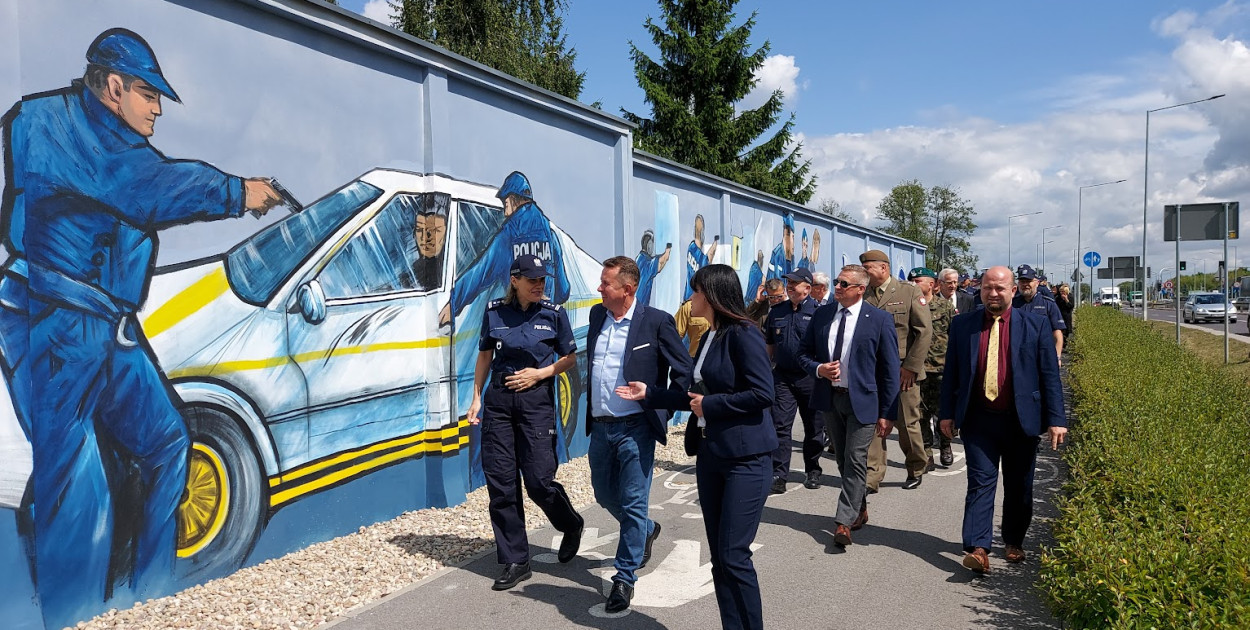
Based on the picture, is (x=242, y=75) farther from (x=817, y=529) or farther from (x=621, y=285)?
(x=817, y=529)

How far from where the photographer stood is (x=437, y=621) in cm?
431

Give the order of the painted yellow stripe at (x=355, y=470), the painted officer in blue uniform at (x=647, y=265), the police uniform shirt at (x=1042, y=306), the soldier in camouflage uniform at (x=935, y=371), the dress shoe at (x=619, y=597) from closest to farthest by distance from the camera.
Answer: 1. the dress shoe at (x=619, y=597)
2. the painted yellow stripe at (x=355, y=470)
3. the soldier in camouflage uniform at (x=935, y=371)
4. the police uniform shirt at (x=1042, y=306)
5. the painted officer in blue uniform at (x=647, y=265)

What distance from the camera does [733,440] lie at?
11.8ft

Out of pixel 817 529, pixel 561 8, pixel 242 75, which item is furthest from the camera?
pixel 561 8

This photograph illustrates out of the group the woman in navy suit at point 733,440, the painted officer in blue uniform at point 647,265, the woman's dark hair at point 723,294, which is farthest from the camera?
the painted officer in blue uniform at point 647,265

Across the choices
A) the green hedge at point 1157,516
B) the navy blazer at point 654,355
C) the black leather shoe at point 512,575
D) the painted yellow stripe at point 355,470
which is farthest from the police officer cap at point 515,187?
the green hedge at point 1157,516

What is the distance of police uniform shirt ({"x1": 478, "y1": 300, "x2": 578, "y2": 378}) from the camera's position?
16.0 feet

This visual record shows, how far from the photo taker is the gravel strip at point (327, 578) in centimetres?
421

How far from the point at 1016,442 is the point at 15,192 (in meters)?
5.50

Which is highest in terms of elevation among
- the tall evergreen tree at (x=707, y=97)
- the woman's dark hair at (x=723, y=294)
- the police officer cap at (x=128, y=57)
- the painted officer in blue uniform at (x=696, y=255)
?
the tall evergreen tree at (x=707, y=97)

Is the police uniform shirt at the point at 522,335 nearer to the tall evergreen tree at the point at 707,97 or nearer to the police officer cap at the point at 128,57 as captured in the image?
the police officer cap at the point at 128,57

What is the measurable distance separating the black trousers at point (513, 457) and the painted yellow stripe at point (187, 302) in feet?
5.49

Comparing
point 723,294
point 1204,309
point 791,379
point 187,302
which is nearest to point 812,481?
point 791,379

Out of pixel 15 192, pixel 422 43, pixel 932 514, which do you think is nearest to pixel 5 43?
pixel 15 192
